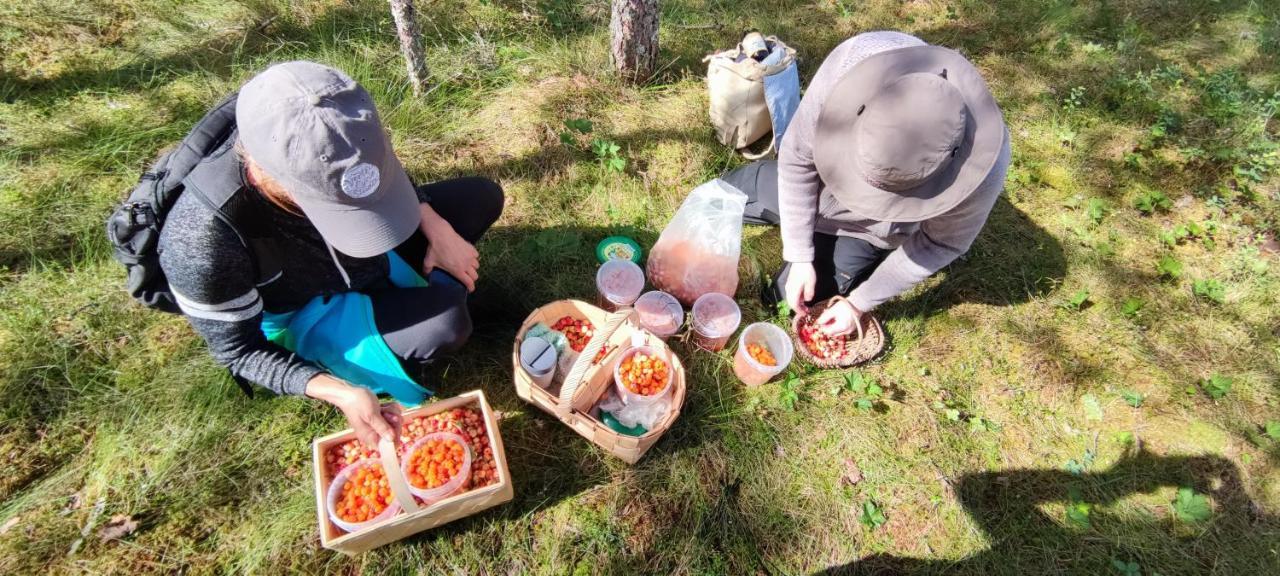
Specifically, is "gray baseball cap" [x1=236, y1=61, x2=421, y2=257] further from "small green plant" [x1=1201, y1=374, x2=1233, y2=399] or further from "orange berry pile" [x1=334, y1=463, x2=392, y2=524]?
"small green plant" [x1=1201, y1=374, x2=1233, y2=399]

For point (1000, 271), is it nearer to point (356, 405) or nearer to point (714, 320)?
point (714, 320)

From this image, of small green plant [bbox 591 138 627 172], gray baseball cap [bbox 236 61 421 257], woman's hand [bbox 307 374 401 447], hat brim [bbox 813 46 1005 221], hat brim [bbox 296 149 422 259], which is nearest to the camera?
gray baseball cap [bbox 236 61 421 257]

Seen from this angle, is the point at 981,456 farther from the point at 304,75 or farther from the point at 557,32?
the point at 557,32

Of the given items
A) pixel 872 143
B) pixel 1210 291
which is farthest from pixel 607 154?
pixel 1210 291

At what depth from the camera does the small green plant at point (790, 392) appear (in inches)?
109

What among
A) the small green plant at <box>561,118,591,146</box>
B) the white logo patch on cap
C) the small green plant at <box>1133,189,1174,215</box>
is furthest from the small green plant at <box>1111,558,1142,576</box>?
the small green plant at <box>561,118,591,146</box>

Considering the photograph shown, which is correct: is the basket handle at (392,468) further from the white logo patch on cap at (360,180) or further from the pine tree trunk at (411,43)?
the pine tree trunk at (411,43)

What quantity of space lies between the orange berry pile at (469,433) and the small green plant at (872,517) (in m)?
1.67

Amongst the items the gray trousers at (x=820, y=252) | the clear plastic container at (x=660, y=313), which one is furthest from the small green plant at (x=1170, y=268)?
the clear plastic container at (x=660, y=313)

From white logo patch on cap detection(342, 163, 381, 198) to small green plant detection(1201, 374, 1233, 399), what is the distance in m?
4.17

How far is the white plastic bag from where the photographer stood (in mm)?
2855

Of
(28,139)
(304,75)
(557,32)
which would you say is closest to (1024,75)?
(557,32)

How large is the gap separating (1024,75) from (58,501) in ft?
21.5

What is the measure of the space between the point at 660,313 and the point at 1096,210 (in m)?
3.00
